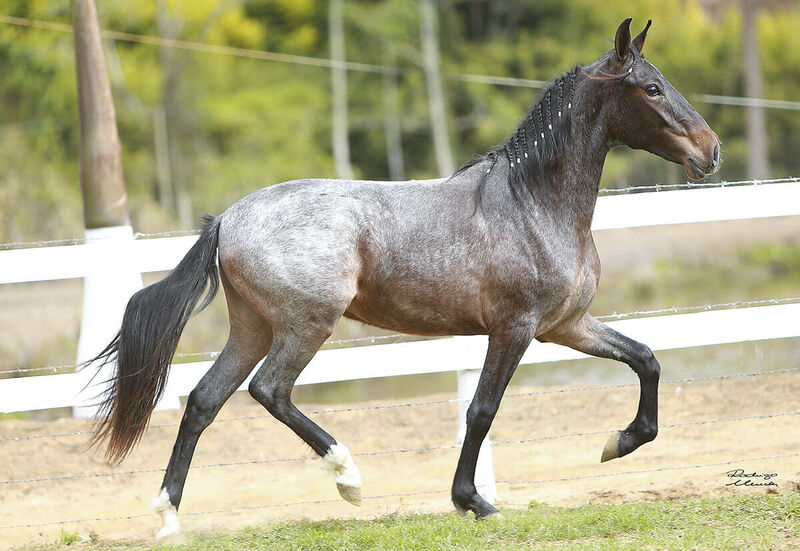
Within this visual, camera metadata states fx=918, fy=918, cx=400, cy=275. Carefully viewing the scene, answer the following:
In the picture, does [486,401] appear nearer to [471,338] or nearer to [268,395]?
[471,338]

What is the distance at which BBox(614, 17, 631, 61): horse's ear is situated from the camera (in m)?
4.16

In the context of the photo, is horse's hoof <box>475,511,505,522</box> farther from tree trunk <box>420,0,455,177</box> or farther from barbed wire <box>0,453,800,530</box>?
tree trunk <box>420,0,455,177</box>

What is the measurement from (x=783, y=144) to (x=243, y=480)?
27485 mm

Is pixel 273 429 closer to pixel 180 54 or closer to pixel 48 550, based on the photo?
pixel 48 550

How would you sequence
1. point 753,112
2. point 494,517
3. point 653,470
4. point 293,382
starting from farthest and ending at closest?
point 753,112
point 653,470
point 293,382
point 494,517

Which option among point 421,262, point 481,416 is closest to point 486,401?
point 481,416

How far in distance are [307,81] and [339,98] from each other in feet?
11.2

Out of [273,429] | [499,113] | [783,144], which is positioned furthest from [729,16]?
[273,429]

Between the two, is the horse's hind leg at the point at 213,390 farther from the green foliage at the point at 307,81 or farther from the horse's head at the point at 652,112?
the green foliage at the point at 307,81

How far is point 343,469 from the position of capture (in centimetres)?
430

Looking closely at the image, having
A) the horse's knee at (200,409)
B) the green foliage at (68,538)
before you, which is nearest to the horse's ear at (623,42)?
the horse's knee at (200,409)

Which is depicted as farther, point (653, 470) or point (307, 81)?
point (307, 81)

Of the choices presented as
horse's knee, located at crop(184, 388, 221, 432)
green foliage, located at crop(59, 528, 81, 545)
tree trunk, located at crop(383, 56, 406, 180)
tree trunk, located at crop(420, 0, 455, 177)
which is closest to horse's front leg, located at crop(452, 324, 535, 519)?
horse's knee, located at crop(184, 388, 221, 432)

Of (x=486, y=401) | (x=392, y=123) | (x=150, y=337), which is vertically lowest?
(x=392, y=123)
